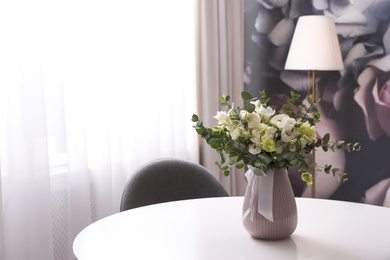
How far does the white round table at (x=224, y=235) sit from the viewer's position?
1568mm

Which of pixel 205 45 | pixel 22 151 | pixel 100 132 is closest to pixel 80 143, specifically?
pixel 100 132

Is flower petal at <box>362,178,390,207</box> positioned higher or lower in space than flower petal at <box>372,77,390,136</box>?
lower

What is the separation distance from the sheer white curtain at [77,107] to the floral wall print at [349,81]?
0.91 meters

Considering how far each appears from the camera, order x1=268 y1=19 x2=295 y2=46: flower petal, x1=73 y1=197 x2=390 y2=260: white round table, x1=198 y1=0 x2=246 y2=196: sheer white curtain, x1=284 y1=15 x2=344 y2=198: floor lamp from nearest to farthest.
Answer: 1. x1=73 y1=197 x2=390 y2=260: white round table
2. x1=284 y1=15 x2=344 y2=198: floor lamp
3. x1=198 y1=0 x2=246 y2=196: sheer white curtain
4. x1=268 y1=19 x2=295 y2=46: flower petal

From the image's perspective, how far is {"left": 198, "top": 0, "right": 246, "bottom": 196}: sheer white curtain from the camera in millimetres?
3768

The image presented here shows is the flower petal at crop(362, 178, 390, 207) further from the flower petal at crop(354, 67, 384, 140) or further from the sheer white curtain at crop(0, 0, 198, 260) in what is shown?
the sheer white curtain at crop(0, 0, 198, 260)

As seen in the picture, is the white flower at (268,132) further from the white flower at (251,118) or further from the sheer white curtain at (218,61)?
the sheer white curtain at (218,61)

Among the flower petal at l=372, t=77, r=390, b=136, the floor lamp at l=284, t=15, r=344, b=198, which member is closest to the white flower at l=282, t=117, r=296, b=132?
the floor lamp at l=284, t=15, r=344, b=198

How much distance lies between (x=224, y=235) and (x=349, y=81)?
250 centimetres

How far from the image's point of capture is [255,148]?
1.61m

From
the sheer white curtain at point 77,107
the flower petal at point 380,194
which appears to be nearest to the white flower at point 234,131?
the sheer white curtain at point 77,107

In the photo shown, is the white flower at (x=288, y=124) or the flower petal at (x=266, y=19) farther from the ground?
the flower petal at (x=266, y=19)

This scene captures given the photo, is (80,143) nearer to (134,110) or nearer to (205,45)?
(134,110)

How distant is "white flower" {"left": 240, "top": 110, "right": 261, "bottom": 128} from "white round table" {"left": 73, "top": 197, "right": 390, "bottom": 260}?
36 cm
